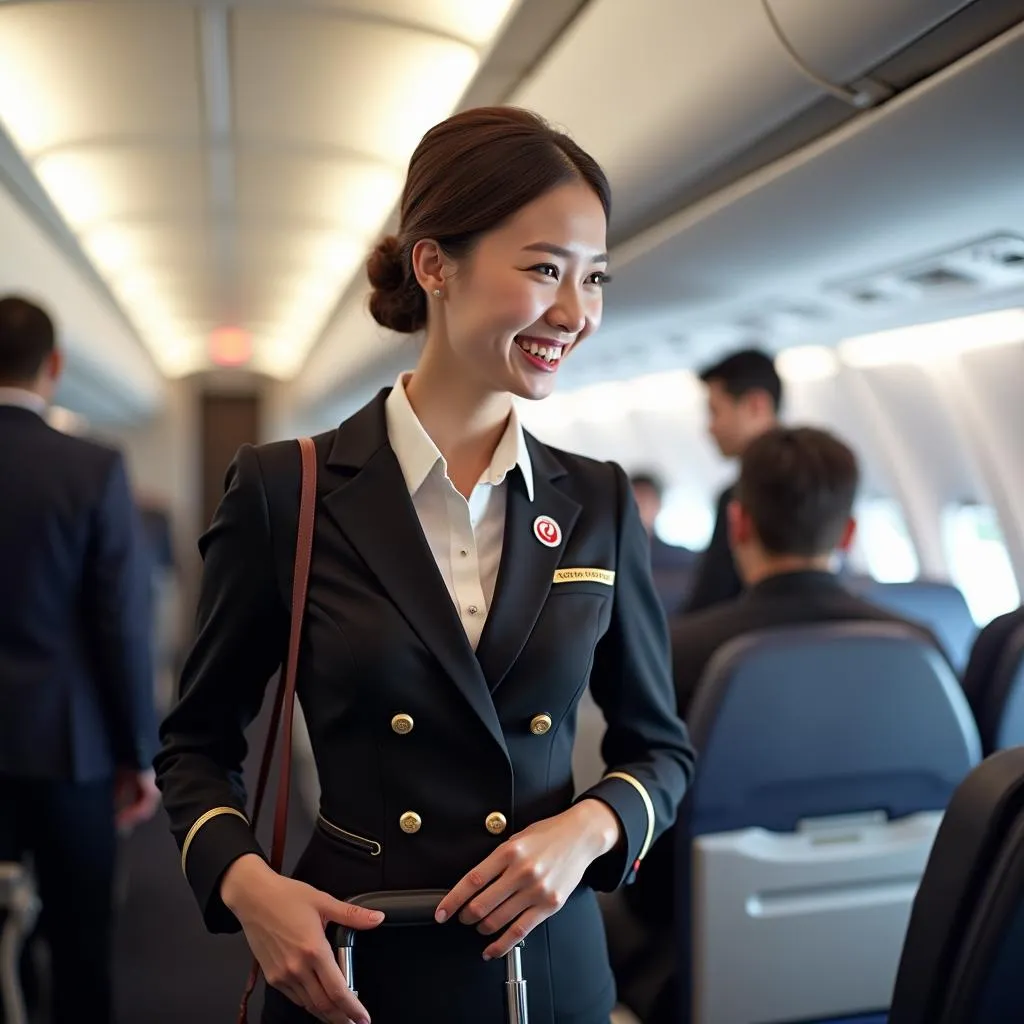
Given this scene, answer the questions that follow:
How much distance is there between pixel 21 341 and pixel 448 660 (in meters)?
2.22

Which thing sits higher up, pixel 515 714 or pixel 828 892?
pixel 515 714

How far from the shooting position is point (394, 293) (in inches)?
67.1

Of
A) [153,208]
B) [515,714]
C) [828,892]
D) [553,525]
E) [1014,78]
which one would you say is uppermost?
[153,208]

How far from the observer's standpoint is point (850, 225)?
315 cm

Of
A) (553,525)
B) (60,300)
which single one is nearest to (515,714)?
(553,525)

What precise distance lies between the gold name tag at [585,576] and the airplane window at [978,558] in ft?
16.5

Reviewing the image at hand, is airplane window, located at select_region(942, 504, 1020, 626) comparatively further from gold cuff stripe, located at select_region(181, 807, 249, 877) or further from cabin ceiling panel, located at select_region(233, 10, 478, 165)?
gold cuff stripe, located at select_region(181, 807, 249, 877)

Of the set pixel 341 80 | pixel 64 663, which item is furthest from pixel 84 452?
pixel 341 80

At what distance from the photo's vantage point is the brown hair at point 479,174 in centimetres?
148

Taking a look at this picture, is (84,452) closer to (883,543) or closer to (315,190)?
(315,190)

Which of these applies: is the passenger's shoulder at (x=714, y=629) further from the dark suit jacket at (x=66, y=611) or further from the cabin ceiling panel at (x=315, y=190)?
the cabin ceiling panel at (x=315, y=190)

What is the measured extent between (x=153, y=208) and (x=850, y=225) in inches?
168

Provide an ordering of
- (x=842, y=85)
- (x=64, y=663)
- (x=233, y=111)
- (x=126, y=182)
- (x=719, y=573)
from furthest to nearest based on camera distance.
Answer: (x=126, y=182), (x=233, y=111), (x=719, y=573), (x=64, y=663), (x=842, y=85)

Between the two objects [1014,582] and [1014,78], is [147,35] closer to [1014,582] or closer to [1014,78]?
[1014,78]
